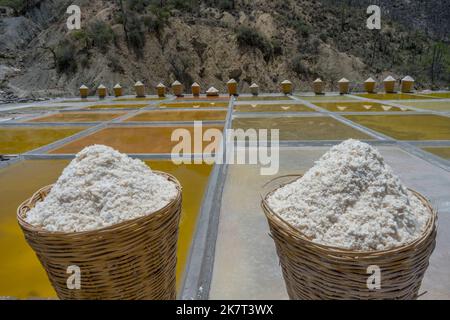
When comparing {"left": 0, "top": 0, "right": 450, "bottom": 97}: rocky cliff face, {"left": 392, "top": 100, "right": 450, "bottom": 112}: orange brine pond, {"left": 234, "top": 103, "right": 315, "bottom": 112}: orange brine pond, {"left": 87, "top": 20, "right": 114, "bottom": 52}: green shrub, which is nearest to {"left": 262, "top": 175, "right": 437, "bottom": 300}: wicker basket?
{"left": 234, "top": 103, "right": 315, "bottom": 112}: orange brine pond

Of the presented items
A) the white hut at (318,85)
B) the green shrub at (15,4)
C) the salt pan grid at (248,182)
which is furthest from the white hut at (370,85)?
the green shrub at (15,4)

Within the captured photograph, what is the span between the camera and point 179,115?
919 centimetres

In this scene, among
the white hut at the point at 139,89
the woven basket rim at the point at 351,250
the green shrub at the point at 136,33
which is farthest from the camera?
the green shrub at the point at 136,33

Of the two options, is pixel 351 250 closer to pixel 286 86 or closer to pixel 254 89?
pixel 254 89

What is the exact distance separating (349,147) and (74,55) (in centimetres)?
2489

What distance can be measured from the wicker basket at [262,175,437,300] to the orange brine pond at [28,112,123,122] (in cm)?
823

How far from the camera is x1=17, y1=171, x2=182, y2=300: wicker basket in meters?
1.33

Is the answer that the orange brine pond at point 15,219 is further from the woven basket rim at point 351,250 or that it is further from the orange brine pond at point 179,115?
the orange brine pond at point 179,115

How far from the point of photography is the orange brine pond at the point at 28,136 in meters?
6.02

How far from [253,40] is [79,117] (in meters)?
18.8

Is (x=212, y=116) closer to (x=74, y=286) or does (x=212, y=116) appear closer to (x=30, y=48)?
(x=74, y=286)

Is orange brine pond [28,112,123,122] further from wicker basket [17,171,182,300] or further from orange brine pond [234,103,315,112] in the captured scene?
wicker basket [17,171,182,300]

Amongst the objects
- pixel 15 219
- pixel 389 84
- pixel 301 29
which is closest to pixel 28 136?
pixel 15 219

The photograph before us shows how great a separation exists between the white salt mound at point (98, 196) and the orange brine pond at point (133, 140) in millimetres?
3712
